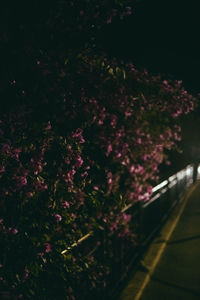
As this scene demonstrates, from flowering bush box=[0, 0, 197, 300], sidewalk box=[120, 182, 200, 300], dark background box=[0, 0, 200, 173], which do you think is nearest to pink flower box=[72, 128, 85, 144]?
flowering bush box=[0, 0, 197, 300]

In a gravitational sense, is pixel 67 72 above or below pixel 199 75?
below

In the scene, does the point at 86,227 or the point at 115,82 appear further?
the point at 86,227

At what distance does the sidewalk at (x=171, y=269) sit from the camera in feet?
18.7

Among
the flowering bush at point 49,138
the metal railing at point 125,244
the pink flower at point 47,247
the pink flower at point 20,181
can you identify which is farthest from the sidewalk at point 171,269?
the pink flower at point 20,181

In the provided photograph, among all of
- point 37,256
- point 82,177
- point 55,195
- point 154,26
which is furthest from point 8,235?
point 154,26

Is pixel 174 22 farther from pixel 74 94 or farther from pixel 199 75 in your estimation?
pixel 74 94

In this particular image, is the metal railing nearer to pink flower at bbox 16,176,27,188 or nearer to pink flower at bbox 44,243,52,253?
pink flower at bbox 44,243,52,253

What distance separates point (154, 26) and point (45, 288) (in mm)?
6684

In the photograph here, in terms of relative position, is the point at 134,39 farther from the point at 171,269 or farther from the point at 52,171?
the point at 52,171

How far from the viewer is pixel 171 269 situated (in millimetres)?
6762

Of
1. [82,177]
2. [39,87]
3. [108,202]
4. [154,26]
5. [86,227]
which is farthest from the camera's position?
[154,26]

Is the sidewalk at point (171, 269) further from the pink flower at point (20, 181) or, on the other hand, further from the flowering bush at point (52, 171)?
the pink flower at point (20, 181)

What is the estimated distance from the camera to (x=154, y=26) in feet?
29.2

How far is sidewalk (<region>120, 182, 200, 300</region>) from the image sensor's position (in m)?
5.70
